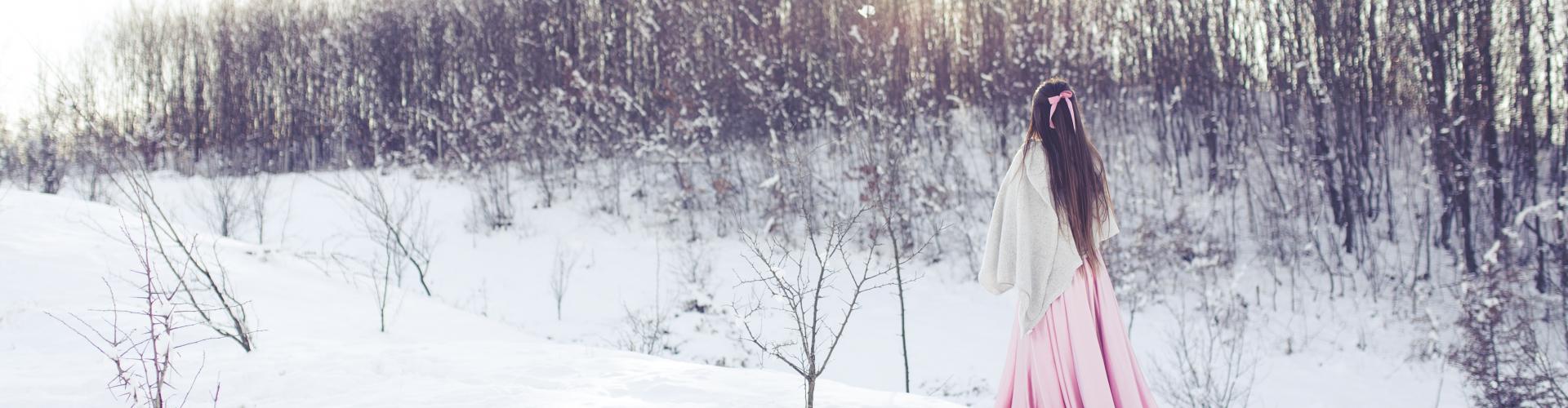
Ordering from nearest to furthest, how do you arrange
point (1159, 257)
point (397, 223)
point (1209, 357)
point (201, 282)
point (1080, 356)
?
point (1080, 356), point (201, 282), point (1209, 357), point (1159, 257), point (397, 223)

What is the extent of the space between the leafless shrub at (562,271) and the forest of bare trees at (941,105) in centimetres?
233

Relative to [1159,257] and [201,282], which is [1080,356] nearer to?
[201,282]

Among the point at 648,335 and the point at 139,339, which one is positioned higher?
the point at 139,339

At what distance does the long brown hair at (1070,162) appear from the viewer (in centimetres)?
313

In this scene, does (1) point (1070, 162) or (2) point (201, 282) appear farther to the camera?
(2) point (201, 282)

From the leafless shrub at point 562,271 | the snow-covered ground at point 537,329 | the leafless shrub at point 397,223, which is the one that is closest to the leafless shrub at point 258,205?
the snow-covered ground at point 537,329

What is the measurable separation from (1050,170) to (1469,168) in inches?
385

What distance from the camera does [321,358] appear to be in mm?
5203

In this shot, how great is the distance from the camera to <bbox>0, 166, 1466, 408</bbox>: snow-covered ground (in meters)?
4.47

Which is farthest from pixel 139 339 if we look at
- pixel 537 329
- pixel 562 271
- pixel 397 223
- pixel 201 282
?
pixel 397 223

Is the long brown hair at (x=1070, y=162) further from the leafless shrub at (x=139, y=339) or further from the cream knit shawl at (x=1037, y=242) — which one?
the leafless shrub at (x=139, y=339)

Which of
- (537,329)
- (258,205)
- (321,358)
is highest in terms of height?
(258,205)

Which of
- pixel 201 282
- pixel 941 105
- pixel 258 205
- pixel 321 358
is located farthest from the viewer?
pixel 941 105

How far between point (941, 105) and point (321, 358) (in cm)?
1127
